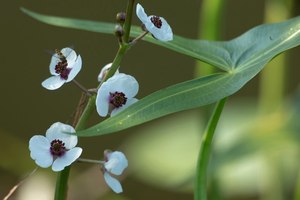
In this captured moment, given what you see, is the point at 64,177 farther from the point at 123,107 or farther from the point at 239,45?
the point at 239,45

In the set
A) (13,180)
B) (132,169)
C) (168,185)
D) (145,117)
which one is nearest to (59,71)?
(145,117)

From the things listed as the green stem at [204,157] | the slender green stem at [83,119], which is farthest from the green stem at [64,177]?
the green stem at [204,157]

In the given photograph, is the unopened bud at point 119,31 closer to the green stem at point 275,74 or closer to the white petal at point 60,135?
the white petal at point 60,135

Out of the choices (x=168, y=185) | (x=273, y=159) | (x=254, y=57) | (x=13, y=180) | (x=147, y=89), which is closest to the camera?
(x=254, y=57)

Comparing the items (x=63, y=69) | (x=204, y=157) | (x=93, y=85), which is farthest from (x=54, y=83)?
(x=93, y=85)

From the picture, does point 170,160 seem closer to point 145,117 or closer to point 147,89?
point 147,89

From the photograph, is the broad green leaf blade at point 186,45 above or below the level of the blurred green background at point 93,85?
below

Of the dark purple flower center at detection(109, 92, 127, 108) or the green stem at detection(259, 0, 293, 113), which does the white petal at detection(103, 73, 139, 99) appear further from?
the green stem at detection(259, 0, 293, 113)
